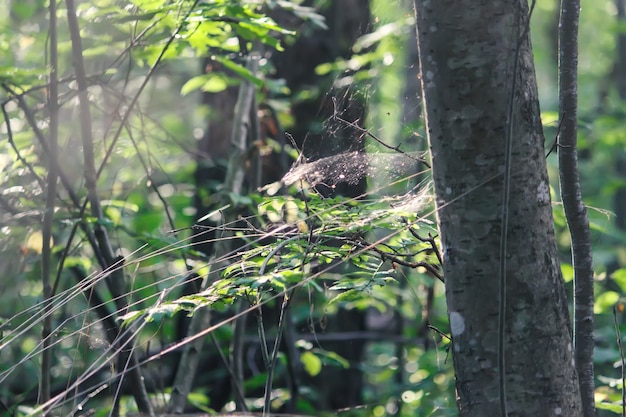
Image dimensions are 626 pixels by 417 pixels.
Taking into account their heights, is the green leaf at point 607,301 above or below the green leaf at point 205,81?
below

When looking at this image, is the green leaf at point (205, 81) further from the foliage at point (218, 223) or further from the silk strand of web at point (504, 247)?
the silk strand of web at point (504, 247)

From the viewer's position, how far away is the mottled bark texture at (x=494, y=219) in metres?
1.45

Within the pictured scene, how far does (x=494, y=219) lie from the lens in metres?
1.46

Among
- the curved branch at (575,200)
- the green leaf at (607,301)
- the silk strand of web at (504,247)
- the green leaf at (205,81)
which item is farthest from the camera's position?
the green leaf at (205,81)

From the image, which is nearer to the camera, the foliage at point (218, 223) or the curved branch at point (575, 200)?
the foliage at point (218, 223)

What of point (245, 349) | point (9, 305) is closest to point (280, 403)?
point (245, 349)

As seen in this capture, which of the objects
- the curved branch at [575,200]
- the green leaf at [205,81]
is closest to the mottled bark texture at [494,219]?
the curved branch at [575,200]

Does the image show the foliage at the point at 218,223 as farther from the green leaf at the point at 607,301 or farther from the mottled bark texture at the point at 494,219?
the mottled bark texture at the point at 494,219

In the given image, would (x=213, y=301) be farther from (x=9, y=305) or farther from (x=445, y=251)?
(x=9, y=305)

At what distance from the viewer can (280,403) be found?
5.26 metres

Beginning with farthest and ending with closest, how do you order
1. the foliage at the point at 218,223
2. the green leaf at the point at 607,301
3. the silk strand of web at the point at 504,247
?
1. the green leaf at the point at 607,301
2. the foliage at the point at 218,223
3. the silk strand of web at the point at 504,247

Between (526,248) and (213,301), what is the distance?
0.73 meters

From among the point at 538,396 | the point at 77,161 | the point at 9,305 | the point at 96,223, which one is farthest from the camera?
the point at 9,305

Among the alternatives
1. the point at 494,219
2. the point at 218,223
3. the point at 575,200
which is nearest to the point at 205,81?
the point at 218,223
